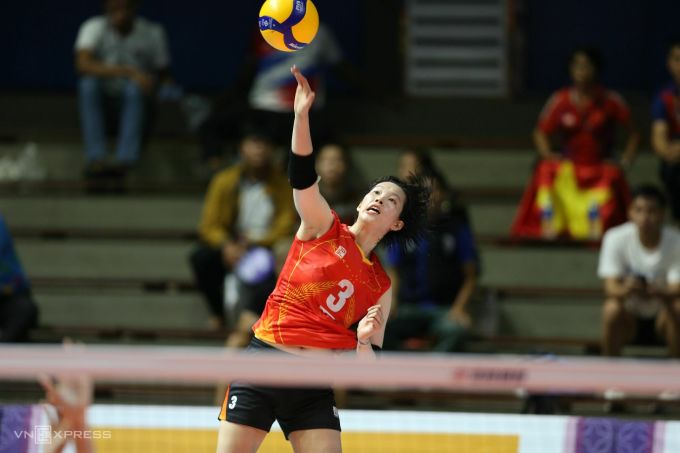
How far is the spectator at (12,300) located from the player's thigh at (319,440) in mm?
4067

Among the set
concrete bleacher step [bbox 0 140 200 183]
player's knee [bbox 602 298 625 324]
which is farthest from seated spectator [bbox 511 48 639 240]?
concrete bleacher step [bbox 0 140 200 183]

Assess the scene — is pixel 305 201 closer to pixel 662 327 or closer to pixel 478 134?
pixel 662 327

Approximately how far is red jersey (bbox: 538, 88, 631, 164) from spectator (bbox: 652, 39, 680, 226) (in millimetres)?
303

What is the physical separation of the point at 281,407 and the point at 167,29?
826 cm

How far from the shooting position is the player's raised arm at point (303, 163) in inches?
220

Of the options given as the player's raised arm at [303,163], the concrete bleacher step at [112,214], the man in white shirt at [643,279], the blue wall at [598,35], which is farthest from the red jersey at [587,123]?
the player's raised arm at [303,163]

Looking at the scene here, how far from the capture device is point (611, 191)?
10484mm

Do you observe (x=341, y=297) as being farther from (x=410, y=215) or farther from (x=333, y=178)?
(x=333, y=178)

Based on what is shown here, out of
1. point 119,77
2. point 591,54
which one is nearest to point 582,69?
point 591,54

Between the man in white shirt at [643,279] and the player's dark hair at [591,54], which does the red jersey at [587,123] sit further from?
the man in white shirt at [643,279]

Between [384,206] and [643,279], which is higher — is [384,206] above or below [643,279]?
above

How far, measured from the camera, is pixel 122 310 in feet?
34.6

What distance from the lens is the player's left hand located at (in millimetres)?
5645

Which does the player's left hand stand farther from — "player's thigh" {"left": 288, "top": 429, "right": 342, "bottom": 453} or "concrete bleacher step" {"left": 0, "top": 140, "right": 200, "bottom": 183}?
"concrete bleacher step" {"left": 0, "top": 140, "right": 200, "bottom": 183}
